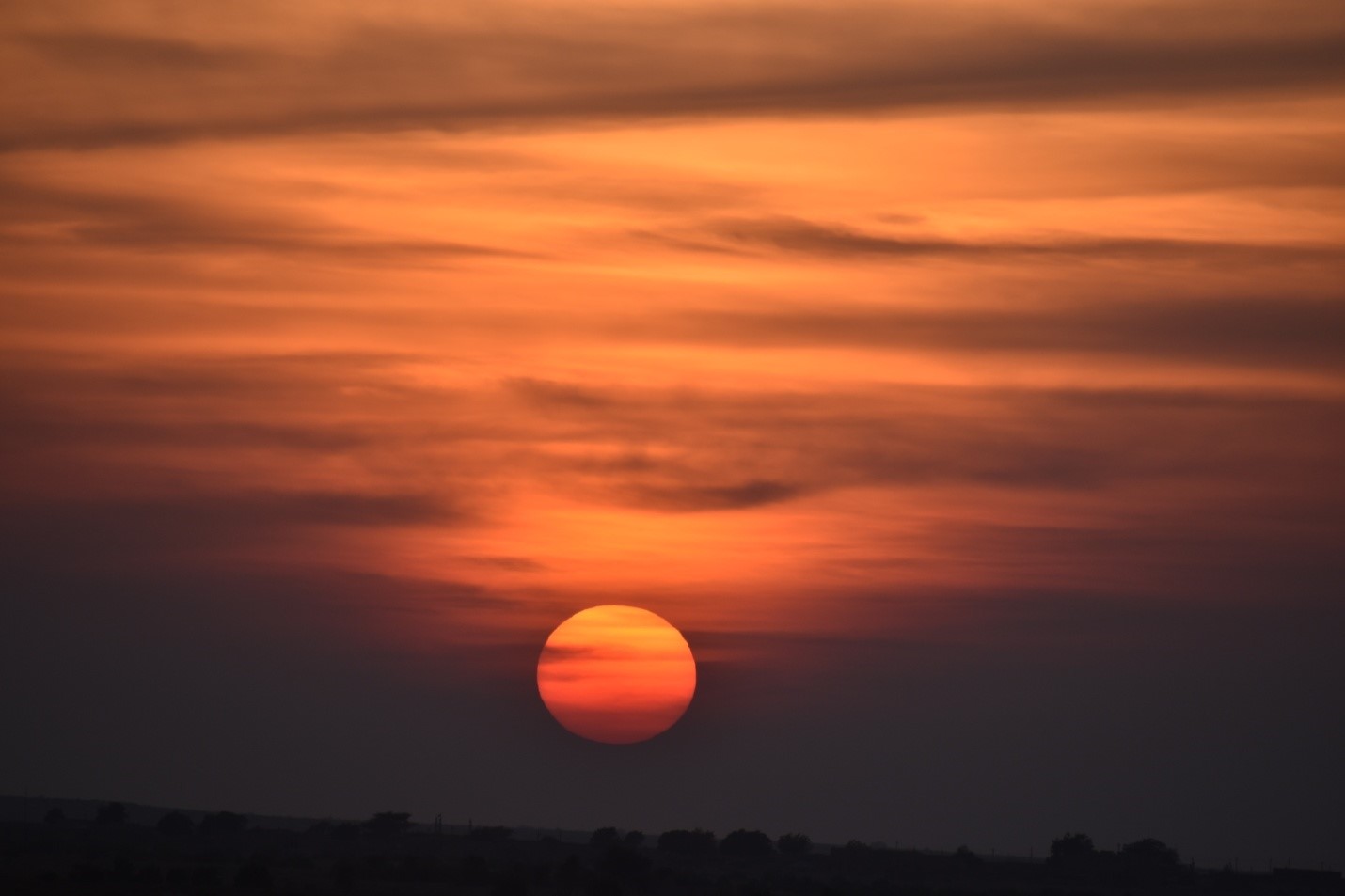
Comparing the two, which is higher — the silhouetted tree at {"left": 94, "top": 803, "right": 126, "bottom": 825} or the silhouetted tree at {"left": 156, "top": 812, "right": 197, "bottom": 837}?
the silhouetted tree at {"left": 94, "top": 803, "right": 126, "bottom": 825}

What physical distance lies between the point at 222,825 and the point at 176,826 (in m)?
6.25

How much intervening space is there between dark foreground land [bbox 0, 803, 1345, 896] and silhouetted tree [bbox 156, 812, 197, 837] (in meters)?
0.34

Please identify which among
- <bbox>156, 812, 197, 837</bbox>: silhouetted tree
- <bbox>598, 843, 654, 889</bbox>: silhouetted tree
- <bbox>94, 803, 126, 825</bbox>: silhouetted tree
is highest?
<bbox>94, 803, 126, 825</bbox>: silhouetted tree

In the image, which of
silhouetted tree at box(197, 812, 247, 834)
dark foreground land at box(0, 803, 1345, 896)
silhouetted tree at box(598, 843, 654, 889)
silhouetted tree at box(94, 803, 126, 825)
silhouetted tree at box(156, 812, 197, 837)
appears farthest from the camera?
silhouetted tree at box(94, 803, 126, 825)

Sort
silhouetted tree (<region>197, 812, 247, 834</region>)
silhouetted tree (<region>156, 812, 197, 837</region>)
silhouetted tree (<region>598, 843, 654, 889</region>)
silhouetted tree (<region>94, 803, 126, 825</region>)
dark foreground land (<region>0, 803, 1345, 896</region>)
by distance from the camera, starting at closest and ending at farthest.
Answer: dark foreground land (<region>0, 803, 1345, 896</region>) < silhouetted tree (<region>598, 843, 654, 889</region>) < silhouetted tree (<region>156, 812, 197, 837</region>) < silhouetted tree (<region>197, 812, 247, 834</region>) < silhouetted tree (<region>94, 803, 126, 825</region>)

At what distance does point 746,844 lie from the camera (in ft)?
540

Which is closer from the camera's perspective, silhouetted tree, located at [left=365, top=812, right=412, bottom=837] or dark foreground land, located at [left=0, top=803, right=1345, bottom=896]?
dark foreground land, located at [left=0, top=803, right=1345, bottom=896]

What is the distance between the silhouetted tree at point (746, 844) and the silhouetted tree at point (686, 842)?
1.50 m

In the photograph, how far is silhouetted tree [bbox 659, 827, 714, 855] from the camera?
6412 inches

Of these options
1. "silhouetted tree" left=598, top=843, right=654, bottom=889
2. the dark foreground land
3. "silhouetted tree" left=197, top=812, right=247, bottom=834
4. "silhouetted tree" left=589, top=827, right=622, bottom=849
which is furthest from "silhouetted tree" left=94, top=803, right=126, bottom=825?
"silhouetted tree" left=598, top=843, right=654, bottom=889

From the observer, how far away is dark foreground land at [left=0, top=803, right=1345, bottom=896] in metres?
101

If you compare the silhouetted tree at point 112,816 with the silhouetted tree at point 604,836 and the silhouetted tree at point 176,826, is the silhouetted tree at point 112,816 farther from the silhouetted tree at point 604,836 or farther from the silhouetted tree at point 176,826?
the silhouetted tree at point 604,836

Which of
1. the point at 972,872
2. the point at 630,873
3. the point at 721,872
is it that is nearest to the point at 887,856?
the point at 972,872

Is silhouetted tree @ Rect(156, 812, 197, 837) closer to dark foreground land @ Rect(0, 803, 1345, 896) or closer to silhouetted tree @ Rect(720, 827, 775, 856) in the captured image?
dark foreground land @ Rect(0, 803, 1345, 896)
